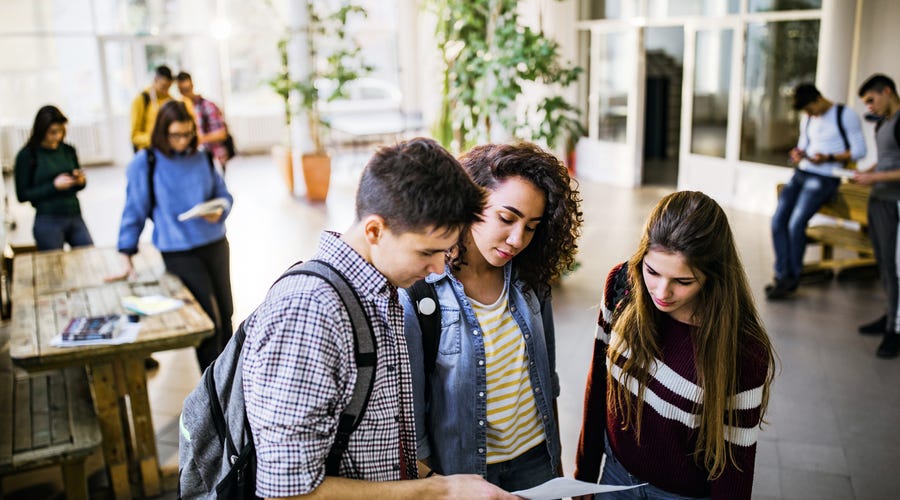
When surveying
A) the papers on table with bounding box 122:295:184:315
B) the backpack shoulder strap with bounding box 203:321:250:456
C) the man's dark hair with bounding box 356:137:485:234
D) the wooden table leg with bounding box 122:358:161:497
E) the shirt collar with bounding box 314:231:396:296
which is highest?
the man's dark hair with bounding box 356:137:485:234

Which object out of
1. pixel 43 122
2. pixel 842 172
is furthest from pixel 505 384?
pixel 842 172

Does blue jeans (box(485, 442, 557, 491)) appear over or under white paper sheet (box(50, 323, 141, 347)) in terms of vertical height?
over

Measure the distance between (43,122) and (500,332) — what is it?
4.23m

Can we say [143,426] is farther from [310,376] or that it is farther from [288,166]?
[288,166]

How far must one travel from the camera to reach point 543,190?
6.36 feet

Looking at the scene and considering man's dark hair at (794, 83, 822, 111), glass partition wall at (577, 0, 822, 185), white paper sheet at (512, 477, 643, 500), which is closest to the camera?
white paper sheet at (512, 477, 643, 500)

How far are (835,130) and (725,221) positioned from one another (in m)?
4.95

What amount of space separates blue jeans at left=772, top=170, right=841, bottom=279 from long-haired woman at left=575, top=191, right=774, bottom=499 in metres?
4.70

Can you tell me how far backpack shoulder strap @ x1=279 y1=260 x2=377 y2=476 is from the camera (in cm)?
134

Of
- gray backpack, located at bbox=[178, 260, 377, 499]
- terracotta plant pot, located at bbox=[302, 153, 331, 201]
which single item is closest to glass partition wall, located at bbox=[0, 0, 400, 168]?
terracotta plant pot, located at bbox=[302, 153, 331, 201]

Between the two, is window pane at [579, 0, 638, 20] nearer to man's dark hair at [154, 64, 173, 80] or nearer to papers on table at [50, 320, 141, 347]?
man's dark hair at [154, 64, 173, 80]

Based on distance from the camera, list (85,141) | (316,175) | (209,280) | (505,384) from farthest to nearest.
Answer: (85,141) < (316,175) < (209,280) < (505,384)

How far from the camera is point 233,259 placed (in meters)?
7.66

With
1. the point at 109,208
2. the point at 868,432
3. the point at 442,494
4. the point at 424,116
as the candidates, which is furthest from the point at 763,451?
the point at 424,116
